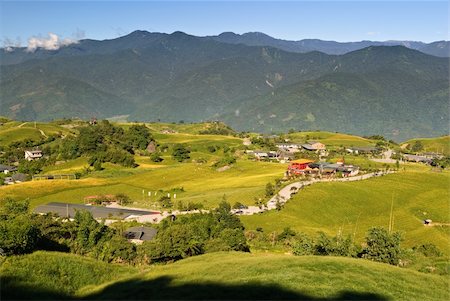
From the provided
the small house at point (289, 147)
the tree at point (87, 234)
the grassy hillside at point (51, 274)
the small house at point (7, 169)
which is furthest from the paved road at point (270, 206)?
the small house at point (289, 147)

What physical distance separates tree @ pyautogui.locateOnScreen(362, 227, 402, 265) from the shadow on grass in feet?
52.6

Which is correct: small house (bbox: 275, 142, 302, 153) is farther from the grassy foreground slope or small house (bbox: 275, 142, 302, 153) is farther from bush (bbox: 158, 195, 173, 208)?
the grassy foreground slope

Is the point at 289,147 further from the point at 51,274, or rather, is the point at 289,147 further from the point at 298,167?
the point at 51,274

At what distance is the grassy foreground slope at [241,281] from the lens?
84.4 feet

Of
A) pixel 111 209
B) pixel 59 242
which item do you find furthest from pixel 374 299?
pixel 111 209

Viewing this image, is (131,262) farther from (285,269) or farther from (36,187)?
(36,187)

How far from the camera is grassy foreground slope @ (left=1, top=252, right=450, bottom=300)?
25.7m

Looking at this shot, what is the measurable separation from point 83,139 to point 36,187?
55.8 metres

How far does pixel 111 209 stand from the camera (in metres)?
74.5

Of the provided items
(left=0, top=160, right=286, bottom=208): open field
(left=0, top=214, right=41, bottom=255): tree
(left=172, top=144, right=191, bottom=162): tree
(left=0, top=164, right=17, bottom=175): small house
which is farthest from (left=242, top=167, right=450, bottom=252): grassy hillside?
(left=0, top=164, right=17, bottom=175): small house

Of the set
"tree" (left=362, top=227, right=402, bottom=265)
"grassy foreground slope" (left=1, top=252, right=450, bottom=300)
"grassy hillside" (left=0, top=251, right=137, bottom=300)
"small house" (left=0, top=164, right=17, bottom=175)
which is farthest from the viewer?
"small house" (left=0, top=164, right=17, bottom=175)

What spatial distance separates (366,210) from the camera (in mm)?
75250

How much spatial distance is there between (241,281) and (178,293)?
399 cm

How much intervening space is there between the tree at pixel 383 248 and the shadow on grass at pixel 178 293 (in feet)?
52.6
